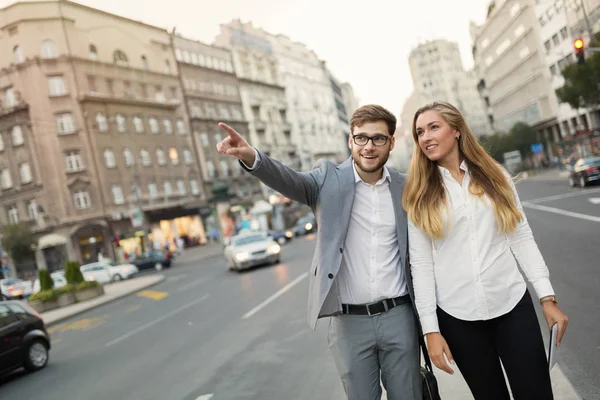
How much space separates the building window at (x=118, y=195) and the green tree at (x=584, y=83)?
118 feet

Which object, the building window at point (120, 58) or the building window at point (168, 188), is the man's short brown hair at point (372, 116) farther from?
the building window at point (120, 58)

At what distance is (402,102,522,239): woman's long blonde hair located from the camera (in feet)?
8.47

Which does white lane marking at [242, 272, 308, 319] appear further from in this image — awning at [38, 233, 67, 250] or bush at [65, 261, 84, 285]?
awning at [38, 233, 67, 250]

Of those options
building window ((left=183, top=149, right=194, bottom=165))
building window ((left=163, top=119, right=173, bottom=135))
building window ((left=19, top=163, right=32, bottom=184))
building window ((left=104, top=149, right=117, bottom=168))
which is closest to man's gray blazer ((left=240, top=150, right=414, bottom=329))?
building window ((left=104, top=149, right=117, bottom=168))

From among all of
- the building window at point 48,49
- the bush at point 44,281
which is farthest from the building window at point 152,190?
the bush at point 44,281

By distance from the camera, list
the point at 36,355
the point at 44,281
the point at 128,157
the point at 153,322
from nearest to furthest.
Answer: the point at 36,355 → the point at 153,322 → the point at 44,281 → the point at 128,157

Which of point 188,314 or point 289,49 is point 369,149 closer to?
point 188,314

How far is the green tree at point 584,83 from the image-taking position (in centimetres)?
3481

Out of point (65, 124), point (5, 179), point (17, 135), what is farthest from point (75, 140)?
point (5, 179)

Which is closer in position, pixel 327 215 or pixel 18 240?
pixel 327 215

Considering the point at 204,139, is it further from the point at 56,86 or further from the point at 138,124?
the point at 56,86

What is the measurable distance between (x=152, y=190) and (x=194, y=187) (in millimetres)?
5822

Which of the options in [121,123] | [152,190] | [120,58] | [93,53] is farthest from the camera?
[120,58]

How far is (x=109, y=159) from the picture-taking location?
1729 inches
